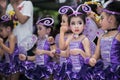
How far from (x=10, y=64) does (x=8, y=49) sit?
24 cm

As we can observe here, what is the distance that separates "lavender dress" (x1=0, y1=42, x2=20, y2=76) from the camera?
15.7ft

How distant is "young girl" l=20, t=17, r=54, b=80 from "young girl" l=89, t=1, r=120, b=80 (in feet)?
3.01

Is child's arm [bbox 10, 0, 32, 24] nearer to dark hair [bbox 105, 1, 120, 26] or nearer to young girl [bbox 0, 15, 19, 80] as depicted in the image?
young girl [bbox 0, 15, 19, 80]

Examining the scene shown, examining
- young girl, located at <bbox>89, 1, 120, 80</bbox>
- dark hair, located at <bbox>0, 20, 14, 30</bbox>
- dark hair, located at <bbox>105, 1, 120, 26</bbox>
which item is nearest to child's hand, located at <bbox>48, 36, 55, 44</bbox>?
dark hair, located at <bbox>0, 20, 14, 30</bbox>

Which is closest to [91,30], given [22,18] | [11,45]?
[22,18]

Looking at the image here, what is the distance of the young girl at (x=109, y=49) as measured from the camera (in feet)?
11.7

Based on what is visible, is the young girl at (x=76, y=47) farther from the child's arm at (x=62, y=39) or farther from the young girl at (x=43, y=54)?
the young girl at (x=43, y=54)

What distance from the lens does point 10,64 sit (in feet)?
15.9

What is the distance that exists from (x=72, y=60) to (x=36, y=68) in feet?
2.49

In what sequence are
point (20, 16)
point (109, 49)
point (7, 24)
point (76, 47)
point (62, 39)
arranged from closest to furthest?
point (109, 49)
point (76, 47)
point (62, 39)
point (20, 16)
point (7, 24)

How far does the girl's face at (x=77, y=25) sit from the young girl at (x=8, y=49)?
1.16 metres

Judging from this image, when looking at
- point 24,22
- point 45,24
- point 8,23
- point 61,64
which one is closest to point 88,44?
point 61,64

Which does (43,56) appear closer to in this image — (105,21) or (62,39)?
(62,39)

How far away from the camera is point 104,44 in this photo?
363 centimetres
